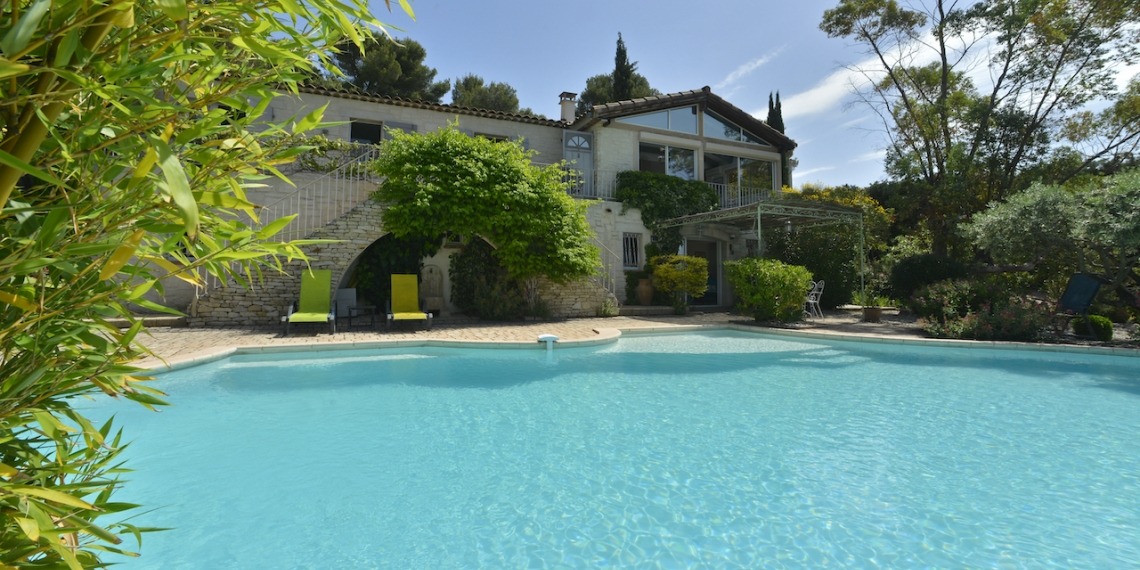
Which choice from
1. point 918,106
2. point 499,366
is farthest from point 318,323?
point 918,106

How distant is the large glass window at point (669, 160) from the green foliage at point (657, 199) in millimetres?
1083

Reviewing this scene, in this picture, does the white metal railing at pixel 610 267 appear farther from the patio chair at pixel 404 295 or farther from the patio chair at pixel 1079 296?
the patio chair at pixel 1079 296

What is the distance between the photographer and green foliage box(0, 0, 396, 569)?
73cm

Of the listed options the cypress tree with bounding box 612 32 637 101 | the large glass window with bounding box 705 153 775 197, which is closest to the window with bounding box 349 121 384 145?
the large glass window with bounding box 705 153 775 197

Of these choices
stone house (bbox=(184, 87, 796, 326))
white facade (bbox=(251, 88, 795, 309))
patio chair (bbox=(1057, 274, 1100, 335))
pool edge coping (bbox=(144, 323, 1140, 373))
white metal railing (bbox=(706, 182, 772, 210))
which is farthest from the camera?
white metal railing (bbox=(706, 182, 772, 210))

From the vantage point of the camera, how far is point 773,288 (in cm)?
1188

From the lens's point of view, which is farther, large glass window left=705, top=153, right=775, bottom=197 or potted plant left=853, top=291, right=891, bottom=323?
large glass window left=705, top=153, right=775, bottom=197

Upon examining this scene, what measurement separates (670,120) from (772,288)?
847cm

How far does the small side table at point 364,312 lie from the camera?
11.0 meters

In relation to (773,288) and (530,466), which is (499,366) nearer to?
(530,466)

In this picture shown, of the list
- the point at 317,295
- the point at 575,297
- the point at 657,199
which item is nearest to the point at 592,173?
the point at 657,199

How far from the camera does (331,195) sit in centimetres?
1170

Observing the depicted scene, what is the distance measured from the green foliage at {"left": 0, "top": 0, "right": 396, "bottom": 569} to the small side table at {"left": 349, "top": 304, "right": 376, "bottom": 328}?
10.3 m

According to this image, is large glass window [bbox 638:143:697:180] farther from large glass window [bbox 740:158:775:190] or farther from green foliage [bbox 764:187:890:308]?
green foliage [bbox 764:187:890:308]
